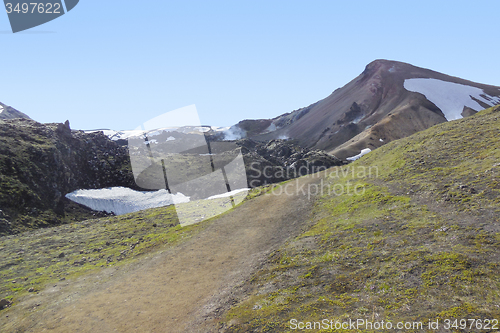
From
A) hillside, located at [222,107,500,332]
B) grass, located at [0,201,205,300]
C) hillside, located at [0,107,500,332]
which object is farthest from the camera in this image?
grass, located at [0,201,205,300]

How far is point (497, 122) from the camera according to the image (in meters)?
34.7

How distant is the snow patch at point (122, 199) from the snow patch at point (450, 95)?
141 m

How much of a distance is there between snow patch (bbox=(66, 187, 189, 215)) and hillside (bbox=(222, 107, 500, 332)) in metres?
34.4

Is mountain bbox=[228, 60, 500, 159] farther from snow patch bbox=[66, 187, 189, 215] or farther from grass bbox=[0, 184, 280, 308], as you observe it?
grass bbox=[0, 184, 280, 308]

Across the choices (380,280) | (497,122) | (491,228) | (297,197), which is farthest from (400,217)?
(497,122)

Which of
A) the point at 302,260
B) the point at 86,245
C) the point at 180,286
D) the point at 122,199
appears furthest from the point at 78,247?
the point at 302,260

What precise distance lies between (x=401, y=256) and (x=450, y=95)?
17941cm

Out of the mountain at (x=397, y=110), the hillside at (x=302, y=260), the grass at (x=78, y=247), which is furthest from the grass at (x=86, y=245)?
the mountain at (x=397, y=110)

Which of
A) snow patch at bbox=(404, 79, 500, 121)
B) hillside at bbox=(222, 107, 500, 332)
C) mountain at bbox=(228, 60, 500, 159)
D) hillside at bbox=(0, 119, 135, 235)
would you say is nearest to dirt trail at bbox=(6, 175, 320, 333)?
hillside at bbox=(222, 107, 500, 332)

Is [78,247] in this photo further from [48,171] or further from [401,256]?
[401,256]

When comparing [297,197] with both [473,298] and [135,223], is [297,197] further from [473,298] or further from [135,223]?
[473,298]

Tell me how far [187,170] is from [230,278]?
178 ft

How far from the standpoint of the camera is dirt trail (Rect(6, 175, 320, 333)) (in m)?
17.7

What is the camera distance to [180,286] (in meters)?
22.1
